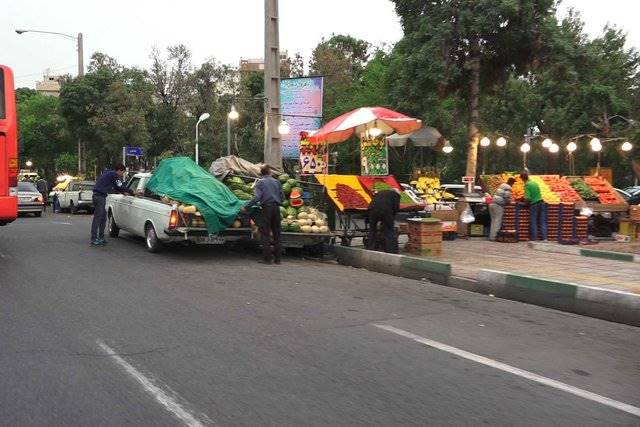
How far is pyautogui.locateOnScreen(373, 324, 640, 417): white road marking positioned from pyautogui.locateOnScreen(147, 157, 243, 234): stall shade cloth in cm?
541

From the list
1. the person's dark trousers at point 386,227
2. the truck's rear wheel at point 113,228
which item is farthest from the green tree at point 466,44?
the truck's rear wheel at point 113,228

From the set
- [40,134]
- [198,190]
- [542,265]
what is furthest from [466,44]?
[40,134]

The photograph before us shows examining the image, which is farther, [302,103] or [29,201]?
[29,201]

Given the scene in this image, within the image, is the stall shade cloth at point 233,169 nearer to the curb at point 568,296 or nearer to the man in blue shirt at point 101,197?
the man in blue shirt at point 101,197

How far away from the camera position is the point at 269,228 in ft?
36.9

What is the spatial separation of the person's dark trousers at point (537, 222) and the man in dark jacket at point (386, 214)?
470cm

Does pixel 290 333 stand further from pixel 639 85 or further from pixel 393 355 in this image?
pixel 639 85

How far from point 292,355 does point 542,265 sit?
7.01 meters

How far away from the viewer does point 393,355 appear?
5.61 m

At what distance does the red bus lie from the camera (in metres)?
Answer: 10.3

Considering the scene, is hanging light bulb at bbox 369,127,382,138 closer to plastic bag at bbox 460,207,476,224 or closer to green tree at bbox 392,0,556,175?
plastic bag at bbox 460,207,476,224

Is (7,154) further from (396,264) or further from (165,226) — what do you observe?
(396,264)

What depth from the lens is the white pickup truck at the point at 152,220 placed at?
11.1m

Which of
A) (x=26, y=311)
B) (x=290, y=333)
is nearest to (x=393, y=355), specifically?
(x=290, y=333)
